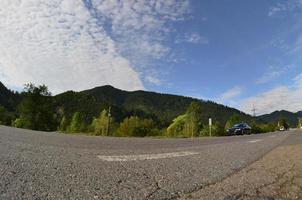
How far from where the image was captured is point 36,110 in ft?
168

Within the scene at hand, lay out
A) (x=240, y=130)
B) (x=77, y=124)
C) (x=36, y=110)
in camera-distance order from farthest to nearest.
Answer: (x=77, y=124), (x=36, y=110), (x=240, y=130)

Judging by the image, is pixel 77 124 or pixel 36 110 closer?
pixel 36 110

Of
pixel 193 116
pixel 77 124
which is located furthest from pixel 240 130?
pixel 77 124

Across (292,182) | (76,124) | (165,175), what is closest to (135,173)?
(165,175)

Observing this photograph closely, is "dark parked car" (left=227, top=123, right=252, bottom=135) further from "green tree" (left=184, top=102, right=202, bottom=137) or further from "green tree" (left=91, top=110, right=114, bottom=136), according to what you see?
"green tree" (left=91, top=110, right=114, bottom=136)

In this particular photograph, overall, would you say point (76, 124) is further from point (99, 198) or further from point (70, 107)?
point (70, 107)

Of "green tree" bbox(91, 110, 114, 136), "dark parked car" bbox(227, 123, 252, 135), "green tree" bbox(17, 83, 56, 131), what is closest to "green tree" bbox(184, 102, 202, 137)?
"dark parked car" bbox(227, 123, 252, 135)

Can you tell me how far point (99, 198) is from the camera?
8.72 ft

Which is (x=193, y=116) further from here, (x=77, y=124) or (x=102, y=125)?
(x=77, y=124)

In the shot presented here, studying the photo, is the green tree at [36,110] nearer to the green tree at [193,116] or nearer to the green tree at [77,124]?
the green tree at [77,124]

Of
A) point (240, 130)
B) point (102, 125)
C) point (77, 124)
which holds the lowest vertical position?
point (240, 130)

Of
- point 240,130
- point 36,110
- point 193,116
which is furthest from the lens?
point 36,110

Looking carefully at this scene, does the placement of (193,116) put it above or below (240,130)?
above

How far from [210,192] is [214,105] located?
190 metres
